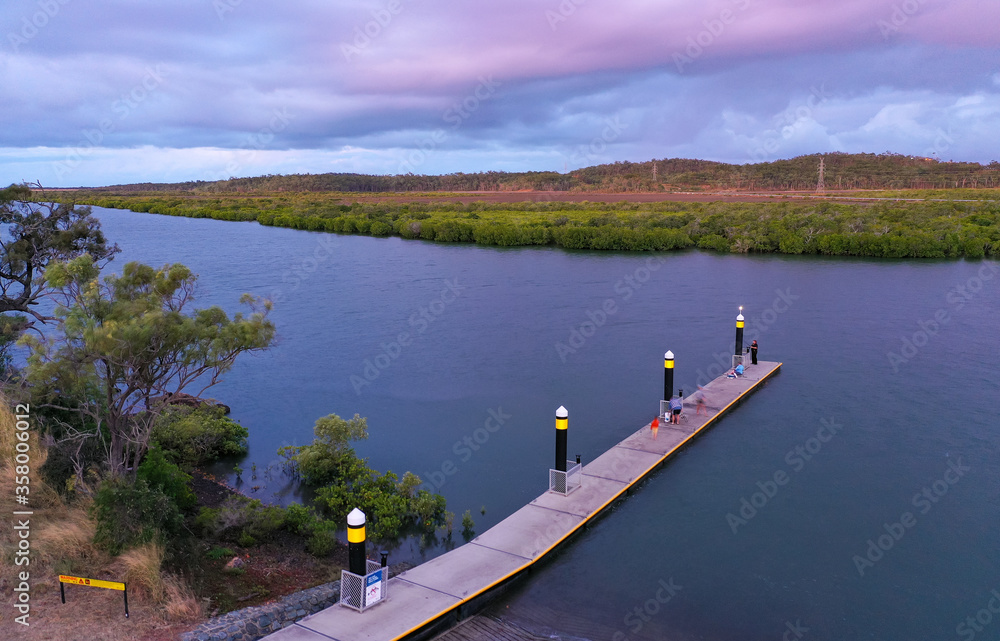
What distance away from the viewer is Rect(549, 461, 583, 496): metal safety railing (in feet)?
47.7

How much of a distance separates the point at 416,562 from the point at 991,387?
19.2m

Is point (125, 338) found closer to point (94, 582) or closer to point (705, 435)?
point (94, 582)

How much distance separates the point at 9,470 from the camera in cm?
1337

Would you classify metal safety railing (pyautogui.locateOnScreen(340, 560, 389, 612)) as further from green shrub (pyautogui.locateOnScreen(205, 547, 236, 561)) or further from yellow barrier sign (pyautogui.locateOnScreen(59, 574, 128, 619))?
green shrub (pyautogui.locateOnScreen(205, 547, 236, 561))

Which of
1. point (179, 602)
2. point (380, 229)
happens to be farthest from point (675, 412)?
point (380, 229)

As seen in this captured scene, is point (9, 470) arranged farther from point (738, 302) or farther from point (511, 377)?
point (738, 302)

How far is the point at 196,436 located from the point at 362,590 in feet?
30.9

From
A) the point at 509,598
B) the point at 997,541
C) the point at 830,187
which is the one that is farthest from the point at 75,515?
the point at 830,187

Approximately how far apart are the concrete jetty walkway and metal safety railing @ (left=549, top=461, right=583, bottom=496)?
0.49 ft

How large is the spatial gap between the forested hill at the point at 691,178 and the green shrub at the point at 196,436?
385ft

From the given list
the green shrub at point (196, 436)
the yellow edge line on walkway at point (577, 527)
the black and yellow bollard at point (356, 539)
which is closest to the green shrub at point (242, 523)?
the black and yellow bollard at point (356, 539)

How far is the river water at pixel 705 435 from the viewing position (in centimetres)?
1216

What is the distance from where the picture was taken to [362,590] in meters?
10.1

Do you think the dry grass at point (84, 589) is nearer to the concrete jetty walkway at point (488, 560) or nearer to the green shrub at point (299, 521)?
the concrete jetty walkway at point (488, 560)
